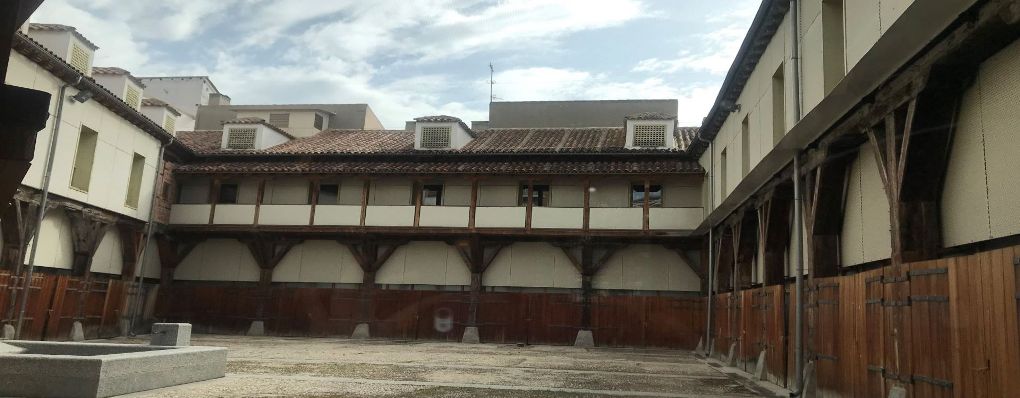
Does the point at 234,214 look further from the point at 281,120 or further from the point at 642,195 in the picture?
the point at 642,195

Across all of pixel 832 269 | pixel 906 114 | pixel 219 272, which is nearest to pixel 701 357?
pixel 832 269

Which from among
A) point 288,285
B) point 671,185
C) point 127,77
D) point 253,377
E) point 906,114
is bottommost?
point 253,377

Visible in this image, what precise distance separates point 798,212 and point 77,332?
19.8 m

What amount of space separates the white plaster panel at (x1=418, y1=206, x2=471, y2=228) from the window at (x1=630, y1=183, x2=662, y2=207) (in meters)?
5.77

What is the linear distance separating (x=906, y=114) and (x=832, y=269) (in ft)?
11.8

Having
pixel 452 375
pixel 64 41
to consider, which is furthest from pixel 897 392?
pixel 64 41

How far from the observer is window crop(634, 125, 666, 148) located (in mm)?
24938

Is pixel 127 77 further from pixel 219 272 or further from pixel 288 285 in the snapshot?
pixel 288 285

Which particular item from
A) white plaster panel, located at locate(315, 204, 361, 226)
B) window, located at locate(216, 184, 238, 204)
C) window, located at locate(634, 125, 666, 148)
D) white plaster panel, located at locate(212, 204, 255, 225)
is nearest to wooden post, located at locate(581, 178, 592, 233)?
window, located at locate(634, 125, 666, 148)

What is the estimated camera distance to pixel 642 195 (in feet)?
79.3

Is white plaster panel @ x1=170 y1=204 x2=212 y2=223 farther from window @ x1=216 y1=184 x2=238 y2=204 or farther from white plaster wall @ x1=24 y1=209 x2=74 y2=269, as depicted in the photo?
white plaster wall @ x1=24 y1=209 x2=74 y2=269

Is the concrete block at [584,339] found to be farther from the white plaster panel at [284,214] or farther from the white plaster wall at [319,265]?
the white plaster panel at [284,214]

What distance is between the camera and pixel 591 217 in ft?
76.1

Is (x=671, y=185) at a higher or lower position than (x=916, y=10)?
higher
